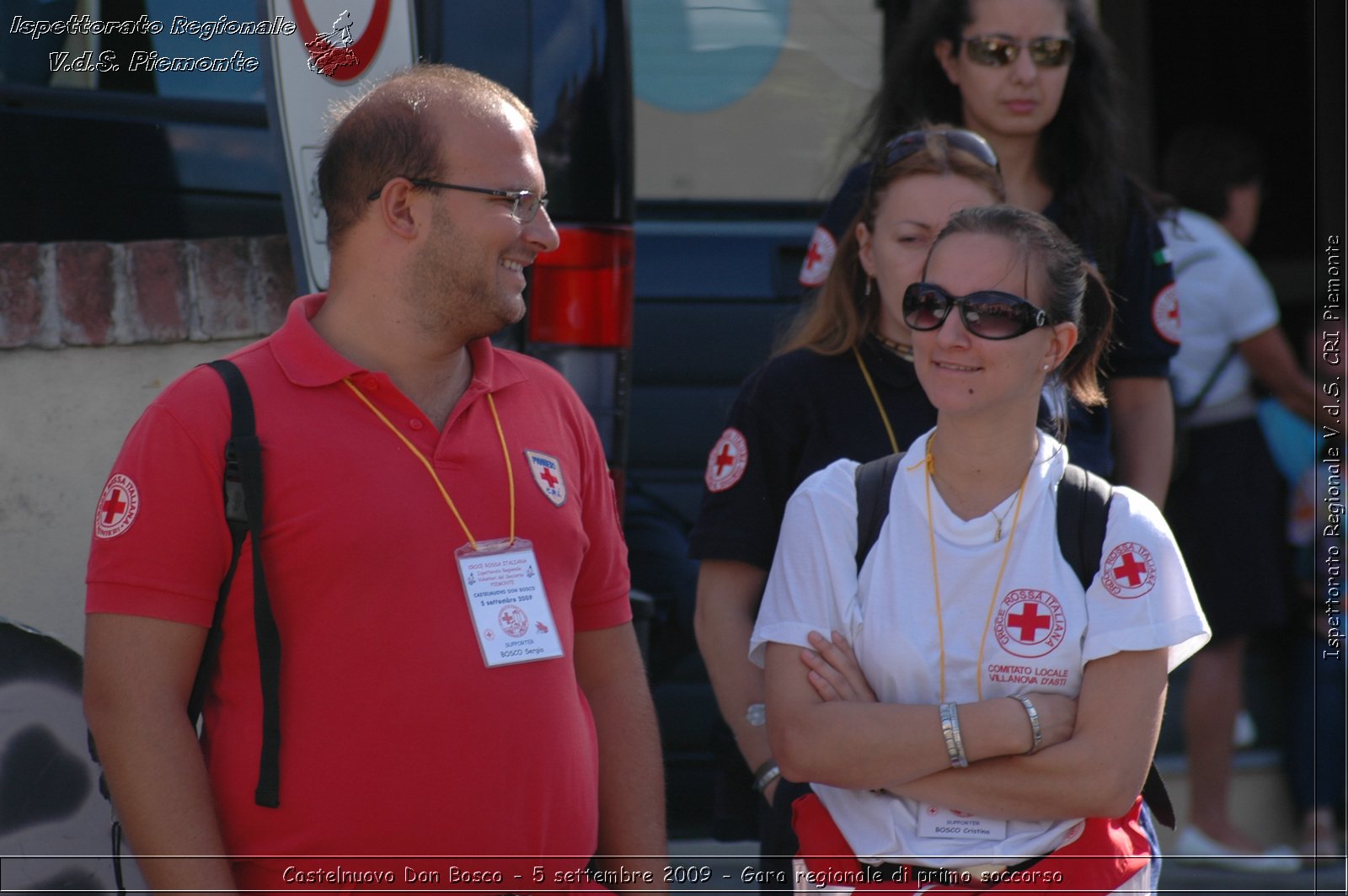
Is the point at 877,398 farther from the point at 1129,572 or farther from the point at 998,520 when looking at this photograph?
the point at 1129,572

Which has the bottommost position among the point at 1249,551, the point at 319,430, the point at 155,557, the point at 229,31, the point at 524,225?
the point at 1249,551

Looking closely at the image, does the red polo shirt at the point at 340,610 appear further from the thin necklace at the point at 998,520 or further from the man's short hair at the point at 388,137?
the thin necklace at the point at 998,520

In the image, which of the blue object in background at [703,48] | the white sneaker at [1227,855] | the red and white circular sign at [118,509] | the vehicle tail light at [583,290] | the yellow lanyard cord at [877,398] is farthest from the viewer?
the white sneaker at [1227,855]

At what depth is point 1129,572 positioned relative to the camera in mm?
2227

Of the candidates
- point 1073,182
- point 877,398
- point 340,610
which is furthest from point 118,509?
point 1073,182

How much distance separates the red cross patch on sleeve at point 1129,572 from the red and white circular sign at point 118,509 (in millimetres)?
1343

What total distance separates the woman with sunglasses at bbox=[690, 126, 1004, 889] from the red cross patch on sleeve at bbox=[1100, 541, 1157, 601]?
0.55 meters

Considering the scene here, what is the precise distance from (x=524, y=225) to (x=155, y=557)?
716 mm

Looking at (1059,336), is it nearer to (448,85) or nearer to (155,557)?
(448,85)

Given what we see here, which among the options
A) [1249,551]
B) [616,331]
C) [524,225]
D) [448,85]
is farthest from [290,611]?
[1249,551]

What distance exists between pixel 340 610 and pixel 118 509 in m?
0.31

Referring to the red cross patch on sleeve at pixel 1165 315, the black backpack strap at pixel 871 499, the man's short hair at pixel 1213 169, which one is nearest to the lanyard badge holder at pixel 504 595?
the black backpack strap at pixel 871 499

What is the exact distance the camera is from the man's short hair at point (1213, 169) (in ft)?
16.6

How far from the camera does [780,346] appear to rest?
9.82ft
